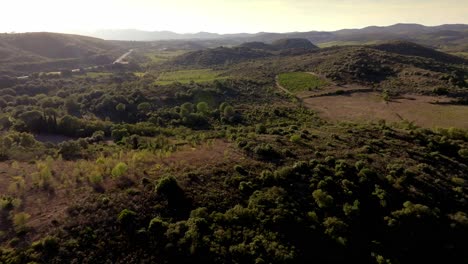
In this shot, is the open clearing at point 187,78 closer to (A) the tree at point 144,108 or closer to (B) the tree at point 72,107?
(B) the tree at point 72,107

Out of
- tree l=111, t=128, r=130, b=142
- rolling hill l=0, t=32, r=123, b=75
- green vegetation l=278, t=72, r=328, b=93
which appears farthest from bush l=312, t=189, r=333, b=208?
rolling hill l=0, t=32, r=123, b=75

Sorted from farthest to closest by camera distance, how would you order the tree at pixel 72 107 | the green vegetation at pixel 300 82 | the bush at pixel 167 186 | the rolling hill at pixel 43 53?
the rolling hill at pixel 43 53
the green vegetation at pixel 300 82
the tree at pixel 72 107
the bush at pixel 167 186

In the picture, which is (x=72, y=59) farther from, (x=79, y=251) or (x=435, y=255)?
(x=435, y=255)

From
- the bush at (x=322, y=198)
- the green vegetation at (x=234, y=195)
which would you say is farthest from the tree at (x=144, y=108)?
the bush at (x=322, y=198)

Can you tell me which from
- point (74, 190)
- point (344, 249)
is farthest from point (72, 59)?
point (344, 249)

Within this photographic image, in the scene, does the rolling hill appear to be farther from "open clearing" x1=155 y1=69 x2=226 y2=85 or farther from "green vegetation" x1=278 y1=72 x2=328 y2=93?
"green vegetation" x1=278 y1=72 x2=328 y2=93

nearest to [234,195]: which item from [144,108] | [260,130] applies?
[260,130]

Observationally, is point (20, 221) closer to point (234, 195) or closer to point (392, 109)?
point (234, 195)
